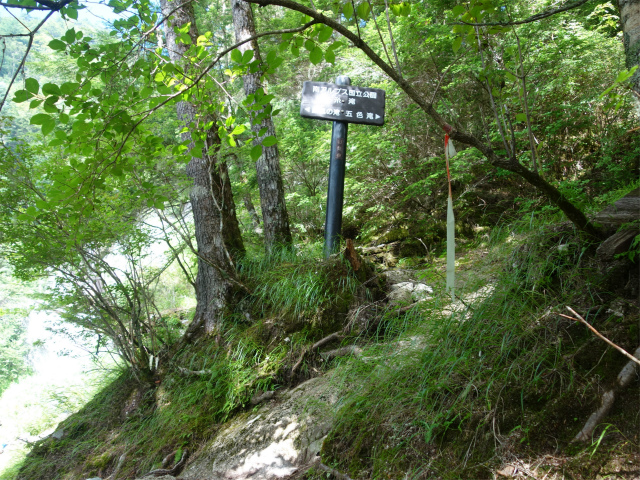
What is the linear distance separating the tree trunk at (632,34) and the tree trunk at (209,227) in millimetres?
3832

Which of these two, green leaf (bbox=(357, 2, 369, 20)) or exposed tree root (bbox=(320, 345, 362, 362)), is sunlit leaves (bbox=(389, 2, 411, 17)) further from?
exposed tree root (bbox=(320, 345, 362, 362))

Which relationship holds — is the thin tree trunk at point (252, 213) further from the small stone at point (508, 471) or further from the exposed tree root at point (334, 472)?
the small stone at point (508, 471)

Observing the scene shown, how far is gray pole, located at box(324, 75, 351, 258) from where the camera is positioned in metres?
4.73

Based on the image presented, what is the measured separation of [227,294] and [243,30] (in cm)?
381

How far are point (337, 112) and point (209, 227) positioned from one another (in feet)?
6.99

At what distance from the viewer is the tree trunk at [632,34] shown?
1982 mm

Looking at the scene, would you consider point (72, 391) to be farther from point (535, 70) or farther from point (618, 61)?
point (618, 61)

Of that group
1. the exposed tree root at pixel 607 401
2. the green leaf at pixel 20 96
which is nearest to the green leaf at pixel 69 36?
the green leaf at pixel 20 96

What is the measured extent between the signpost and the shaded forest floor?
0.63 m

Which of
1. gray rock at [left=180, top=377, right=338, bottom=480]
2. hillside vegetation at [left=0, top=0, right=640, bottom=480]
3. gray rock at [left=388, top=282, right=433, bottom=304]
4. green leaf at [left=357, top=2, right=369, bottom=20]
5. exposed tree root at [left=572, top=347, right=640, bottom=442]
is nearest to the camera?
exposed tree root at [left=572, top=347, right=640, bottom=442]

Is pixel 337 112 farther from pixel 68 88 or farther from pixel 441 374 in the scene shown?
pixel 441 374

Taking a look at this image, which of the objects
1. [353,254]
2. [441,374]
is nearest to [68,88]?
[441,374]

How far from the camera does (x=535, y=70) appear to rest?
17.8 ft

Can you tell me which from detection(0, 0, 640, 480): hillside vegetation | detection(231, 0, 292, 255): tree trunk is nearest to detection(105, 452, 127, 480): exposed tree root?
detection(0, 0, 640, 480): hillside vegetation
